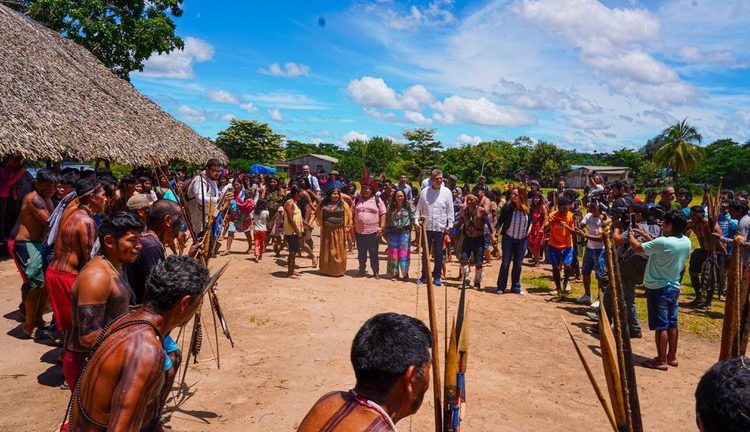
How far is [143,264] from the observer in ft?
11.5

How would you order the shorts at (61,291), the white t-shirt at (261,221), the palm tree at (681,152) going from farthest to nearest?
the palm tree at (681,152) < the white t-shirt at (261,221) < the shorts at (61,291)

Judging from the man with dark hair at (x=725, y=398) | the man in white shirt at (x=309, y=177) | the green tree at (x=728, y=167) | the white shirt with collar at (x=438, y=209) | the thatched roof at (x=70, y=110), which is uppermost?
the green tree at (x=728, y=167)

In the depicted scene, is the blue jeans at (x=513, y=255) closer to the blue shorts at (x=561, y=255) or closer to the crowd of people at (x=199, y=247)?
the crowd of people at (x=199, y=247)

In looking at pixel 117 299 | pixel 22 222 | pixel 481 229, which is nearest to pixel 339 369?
pixel 117 299

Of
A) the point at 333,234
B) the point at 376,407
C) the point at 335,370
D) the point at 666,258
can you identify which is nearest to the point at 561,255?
the point at 666,258

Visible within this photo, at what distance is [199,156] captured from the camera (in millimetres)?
15523

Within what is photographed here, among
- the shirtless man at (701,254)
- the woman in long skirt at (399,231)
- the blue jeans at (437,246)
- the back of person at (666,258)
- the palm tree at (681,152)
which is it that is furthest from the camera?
the palm tree at (681,152)

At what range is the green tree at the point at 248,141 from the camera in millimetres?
60562

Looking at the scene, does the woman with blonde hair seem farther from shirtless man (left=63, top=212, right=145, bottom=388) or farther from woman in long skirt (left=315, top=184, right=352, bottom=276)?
shirtless man (left=63, top=212, right=145, bottom=388)

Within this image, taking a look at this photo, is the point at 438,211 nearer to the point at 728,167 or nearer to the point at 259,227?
the point at 259,227

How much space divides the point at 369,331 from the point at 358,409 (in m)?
0.25

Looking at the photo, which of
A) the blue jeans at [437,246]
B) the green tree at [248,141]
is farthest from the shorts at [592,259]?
the green tree at [248,141]

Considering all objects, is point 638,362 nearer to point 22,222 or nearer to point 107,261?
point 107,261

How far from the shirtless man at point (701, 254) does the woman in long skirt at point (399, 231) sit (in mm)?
4568
